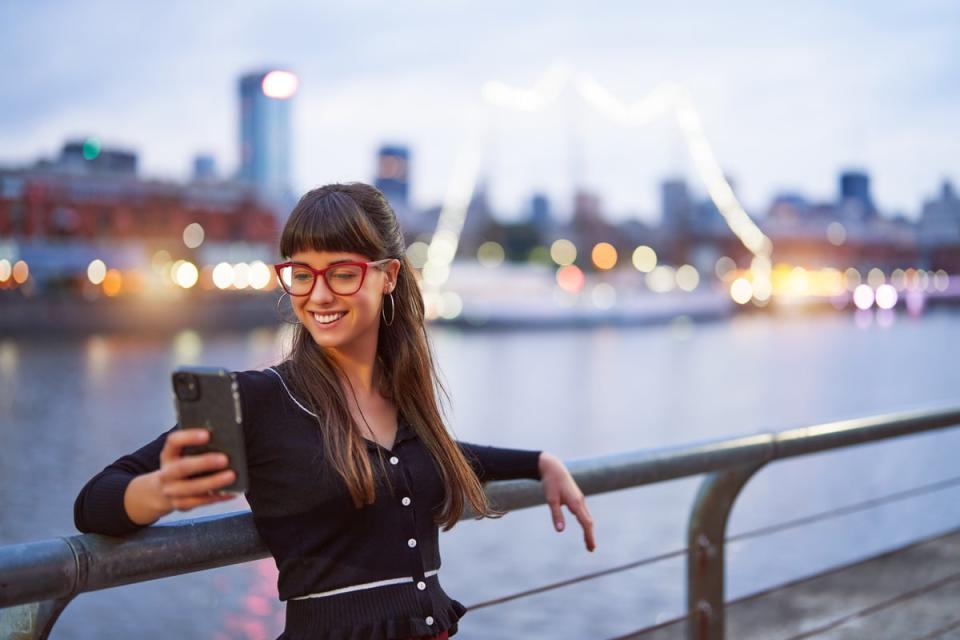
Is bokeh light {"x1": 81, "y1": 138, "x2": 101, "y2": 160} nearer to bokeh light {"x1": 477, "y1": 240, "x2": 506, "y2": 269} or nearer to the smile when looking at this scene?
the smile

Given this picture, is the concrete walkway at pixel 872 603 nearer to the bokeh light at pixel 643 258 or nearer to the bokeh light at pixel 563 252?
the bokeh light at pixel 563 252

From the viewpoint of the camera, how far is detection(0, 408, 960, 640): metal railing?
1.28 meters

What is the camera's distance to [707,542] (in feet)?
7.27

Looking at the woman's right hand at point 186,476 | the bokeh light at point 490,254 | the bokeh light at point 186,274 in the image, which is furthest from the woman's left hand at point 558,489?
the bokeh light at point 490,254

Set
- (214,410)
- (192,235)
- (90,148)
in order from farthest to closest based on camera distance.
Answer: (192,235) < (90,148) < (214,410)

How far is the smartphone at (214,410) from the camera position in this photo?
1130mm

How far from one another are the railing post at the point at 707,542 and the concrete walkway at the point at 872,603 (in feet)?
1.21

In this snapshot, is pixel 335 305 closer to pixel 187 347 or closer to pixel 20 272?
pixel 187 347

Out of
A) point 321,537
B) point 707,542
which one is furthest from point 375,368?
point 707,542

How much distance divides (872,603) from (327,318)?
2.13 metres

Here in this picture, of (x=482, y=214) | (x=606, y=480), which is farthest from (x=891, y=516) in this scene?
(x=482, y=214)

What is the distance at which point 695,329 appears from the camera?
222ft

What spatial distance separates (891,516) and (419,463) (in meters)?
9.62

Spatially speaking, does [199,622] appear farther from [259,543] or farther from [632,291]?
[632,291]
